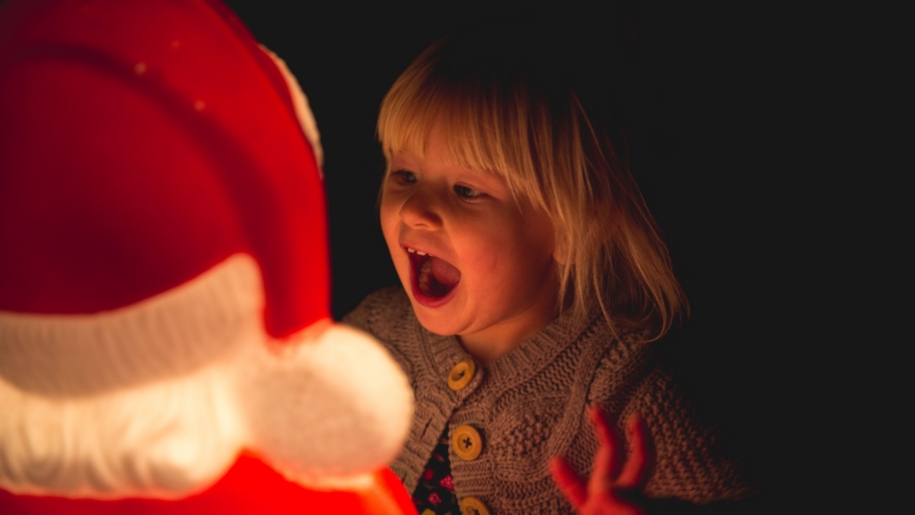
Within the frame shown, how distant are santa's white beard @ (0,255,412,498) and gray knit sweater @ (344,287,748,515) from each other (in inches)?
18.4

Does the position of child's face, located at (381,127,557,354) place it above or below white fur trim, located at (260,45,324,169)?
below

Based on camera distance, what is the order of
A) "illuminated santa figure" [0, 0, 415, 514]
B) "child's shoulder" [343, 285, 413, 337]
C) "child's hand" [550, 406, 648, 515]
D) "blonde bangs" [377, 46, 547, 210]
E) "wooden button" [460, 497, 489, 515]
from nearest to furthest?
"illuminated santa figure" [0, 0, 415, 514]
"child's hand" [550, 406, 648, 515]
"blonde bangs" [377, 46, 547, 210]
"wooden button" [460, 497, 489, 515]
"child's shoulder" [343, 285, 413, 337]

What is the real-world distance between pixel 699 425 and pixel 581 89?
1.41ft

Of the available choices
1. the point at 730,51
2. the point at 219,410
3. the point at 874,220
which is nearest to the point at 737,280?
the point at 874,220

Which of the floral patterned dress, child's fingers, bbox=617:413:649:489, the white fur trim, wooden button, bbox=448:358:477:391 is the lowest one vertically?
the floral patterned dress

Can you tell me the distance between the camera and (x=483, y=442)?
0.94 m

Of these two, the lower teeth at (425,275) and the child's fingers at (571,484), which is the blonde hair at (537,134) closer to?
the lower teeth at (425,275)

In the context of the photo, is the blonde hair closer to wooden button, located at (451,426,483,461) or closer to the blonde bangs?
the blonde bangs

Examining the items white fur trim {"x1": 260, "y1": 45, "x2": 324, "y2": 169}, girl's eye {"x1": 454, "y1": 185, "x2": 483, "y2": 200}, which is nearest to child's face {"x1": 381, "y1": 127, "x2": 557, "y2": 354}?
girl's eye {"x1": 454, "y1": 185, "x2": 483, "y2": 200}

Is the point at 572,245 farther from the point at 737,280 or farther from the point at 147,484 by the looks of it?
the point at 147,484

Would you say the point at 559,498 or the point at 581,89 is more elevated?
the point at 581,89

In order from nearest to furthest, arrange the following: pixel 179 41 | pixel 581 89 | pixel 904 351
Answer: pixel 179 41 < pixel 581 89 < pixel 904 351

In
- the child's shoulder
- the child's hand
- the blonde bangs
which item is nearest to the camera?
the child's hand

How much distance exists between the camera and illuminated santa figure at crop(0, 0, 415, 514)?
40 centimetres
